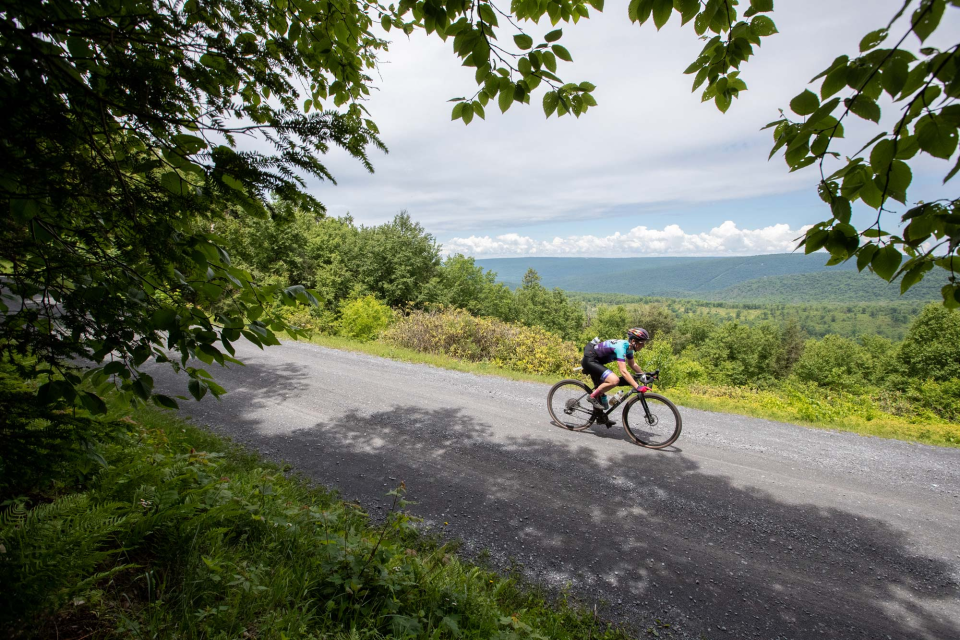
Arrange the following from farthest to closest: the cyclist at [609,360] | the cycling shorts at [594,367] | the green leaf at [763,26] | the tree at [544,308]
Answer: the tree at [544,308] → the cycling shorts at [594,367] → the cyclist at [609,360] → the green leaf at [763,26]

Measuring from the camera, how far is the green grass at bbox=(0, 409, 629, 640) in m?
1.49

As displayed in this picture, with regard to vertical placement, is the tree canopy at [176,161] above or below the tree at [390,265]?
below

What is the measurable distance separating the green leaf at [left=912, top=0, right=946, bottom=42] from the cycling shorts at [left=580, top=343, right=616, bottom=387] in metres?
5.62

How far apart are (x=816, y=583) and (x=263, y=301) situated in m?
4.70

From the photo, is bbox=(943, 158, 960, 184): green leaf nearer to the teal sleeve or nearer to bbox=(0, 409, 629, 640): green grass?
bbox=(0, 409, 629, 640): green grass

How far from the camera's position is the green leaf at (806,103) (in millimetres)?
1450

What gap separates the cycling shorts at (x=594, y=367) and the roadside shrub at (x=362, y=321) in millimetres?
11289

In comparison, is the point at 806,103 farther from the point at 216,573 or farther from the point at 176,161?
the point at 216,573

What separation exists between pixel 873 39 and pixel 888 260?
0.72 meters

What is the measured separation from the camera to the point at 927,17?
1116mm

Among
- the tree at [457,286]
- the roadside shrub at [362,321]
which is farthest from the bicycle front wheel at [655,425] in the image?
the tree at [457,286]

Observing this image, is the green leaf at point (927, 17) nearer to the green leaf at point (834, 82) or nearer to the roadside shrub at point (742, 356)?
the green leaf at point (834, 82)

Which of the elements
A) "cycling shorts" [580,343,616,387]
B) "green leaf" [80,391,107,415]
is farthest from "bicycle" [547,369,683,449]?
"green leaf" [80,391,107,415]

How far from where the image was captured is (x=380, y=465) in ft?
16.2
